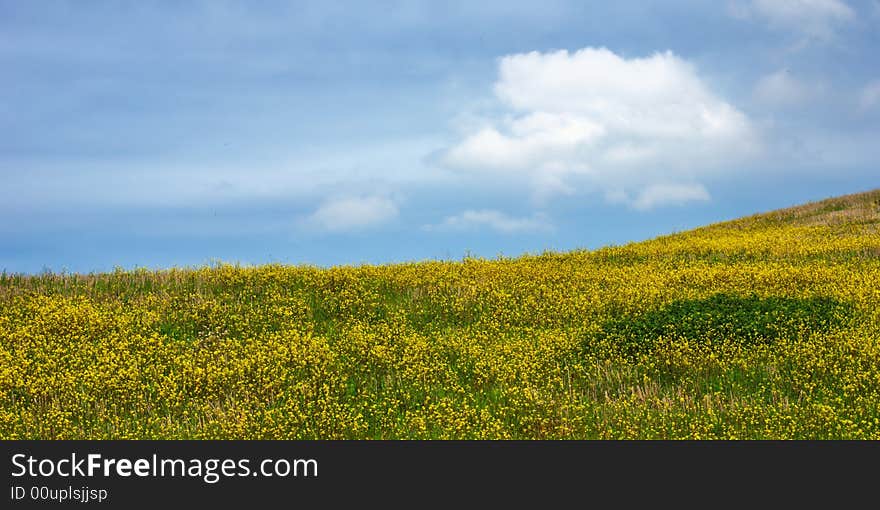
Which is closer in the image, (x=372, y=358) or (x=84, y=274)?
(x=372, y=358)

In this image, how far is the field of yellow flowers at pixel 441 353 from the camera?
10961 millimetres

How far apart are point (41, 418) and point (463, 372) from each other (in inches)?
262

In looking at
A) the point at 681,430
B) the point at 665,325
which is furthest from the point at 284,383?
the point at 665,325

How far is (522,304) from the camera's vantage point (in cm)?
1862

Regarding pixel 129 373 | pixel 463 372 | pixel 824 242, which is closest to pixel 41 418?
pixel 129 373

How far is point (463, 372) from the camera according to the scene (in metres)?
13.7

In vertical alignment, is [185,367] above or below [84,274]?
below

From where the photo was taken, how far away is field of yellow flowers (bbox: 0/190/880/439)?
11.0 m

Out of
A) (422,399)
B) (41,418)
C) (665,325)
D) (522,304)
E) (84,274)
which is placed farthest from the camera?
(84,274)

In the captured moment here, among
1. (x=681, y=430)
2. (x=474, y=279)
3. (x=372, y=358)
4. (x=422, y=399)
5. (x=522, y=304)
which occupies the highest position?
(x=474, y=279)

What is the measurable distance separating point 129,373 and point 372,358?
4142mm

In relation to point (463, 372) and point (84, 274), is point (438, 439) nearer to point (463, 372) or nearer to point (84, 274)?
point (463, 372)

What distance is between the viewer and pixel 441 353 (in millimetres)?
14656

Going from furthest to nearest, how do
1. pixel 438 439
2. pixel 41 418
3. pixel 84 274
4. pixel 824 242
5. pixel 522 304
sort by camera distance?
pixel 824 242 → pixel 84 274 → pixel 522 304 → pixel 41 418 → pixel 438 439
